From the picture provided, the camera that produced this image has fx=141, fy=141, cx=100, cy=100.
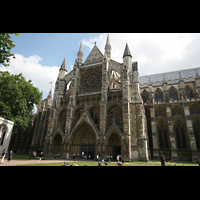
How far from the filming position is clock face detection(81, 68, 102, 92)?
28.6 metres

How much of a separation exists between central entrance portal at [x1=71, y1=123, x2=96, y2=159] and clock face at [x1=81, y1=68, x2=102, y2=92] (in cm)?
770

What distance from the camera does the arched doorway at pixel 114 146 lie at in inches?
904

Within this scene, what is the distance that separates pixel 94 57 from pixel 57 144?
20166mm

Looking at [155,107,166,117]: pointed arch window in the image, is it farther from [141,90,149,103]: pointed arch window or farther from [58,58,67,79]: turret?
[58,58,67,79]: turret

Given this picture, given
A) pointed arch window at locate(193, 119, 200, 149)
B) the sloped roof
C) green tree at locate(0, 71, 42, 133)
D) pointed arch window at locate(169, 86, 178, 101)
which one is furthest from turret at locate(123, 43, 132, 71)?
green tree at locate(0, 71, 42, 133)

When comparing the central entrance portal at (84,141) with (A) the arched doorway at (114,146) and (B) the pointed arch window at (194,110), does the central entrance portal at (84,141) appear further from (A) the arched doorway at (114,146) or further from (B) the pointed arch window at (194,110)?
(B) the pointed arch window at (194,110)

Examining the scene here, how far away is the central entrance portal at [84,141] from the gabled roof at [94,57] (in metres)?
14.6

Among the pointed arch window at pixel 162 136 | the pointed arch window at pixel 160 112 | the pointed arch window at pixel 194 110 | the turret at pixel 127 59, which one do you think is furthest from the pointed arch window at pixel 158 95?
the turret at pixel 127 59

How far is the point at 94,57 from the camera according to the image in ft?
106

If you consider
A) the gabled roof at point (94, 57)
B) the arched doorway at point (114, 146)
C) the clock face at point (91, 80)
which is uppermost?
the gabled roof at point (94, 57)

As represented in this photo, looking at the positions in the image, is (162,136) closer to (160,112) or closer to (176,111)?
(160,112)
